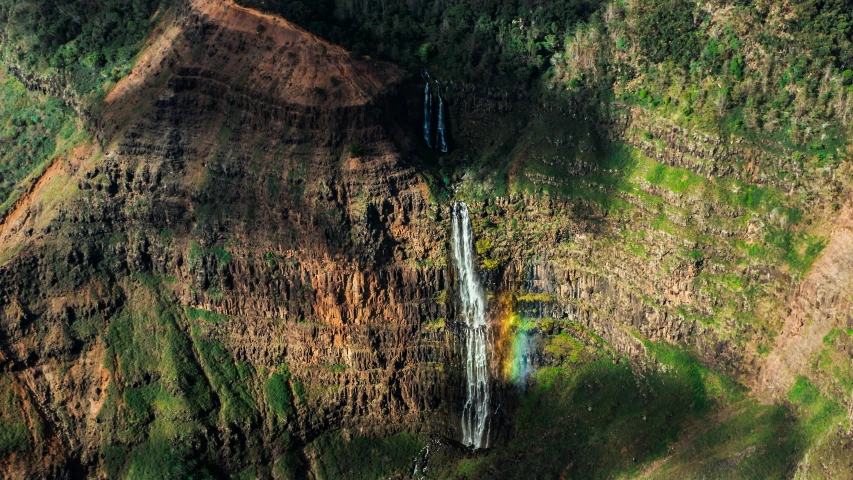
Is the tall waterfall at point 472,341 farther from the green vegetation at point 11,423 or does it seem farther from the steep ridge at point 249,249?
the green vegetation at point 11,423

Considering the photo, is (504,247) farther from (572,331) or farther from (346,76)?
(346,76)

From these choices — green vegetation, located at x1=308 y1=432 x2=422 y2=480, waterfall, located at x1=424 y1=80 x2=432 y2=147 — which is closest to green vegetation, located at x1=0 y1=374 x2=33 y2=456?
green vegetation, located at x1=308 y1=432 x2=422 y2=480

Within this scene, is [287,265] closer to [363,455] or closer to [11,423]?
[363,455]

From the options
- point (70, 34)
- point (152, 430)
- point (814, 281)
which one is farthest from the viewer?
point (70, 34)

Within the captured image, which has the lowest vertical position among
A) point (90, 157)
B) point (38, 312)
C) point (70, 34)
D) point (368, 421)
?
point (368, 421)

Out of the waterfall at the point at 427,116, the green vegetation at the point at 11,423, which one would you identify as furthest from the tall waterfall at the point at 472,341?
the green vegetation at the point at 11,423

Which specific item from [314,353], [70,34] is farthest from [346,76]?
[70,34]
